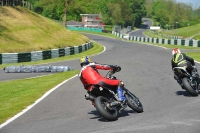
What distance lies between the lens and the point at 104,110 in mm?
9641

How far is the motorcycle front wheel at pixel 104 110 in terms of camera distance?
31.4 ft

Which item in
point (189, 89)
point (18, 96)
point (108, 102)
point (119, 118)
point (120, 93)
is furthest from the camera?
point (18, 96)

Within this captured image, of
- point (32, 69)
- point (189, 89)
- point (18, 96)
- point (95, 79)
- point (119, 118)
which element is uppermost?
point (95, 79)

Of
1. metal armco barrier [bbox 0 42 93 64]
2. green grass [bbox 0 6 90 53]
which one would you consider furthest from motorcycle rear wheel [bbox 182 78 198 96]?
green grass [bbox 0 6 90 53]

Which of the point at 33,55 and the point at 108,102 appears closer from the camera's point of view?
the point at 108,102

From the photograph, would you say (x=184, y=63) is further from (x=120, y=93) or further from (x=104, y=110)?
(x=104, y=110)

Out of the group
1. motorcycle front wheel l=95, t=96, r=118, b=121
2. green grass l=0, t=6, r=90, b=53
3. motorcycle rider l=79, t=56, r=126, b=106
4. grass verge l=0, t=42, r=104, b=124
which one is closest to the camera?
motorcycle front wheel l=95, t=96, r=118, b=121

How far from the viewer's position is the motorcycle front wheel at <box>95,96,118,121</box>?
9.58 metres

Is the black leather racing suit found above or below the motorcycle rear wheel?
above

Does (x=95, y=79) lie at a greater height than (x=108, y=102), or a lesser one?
greater

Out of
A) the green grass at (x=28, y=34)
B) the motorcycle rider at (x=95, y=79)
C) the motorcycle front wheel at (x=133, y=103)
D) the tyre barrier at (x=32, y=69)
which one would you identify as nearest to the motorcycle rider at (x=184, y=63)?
the motorcycle front wheel at (x=133, y=103)

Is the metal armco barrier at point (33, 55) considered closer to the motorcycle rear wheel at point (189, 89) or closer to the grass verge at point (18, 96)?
the grass verge at point (18, 96)

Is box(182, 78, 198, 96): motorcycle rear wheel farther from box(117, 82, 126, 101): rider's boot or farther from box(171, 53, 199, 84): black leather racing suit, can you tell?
box(117, 82, 126, 101): rider's boot

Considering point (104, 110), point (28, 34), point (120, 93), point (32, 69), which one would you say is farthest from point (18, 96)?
point (28, 34)
